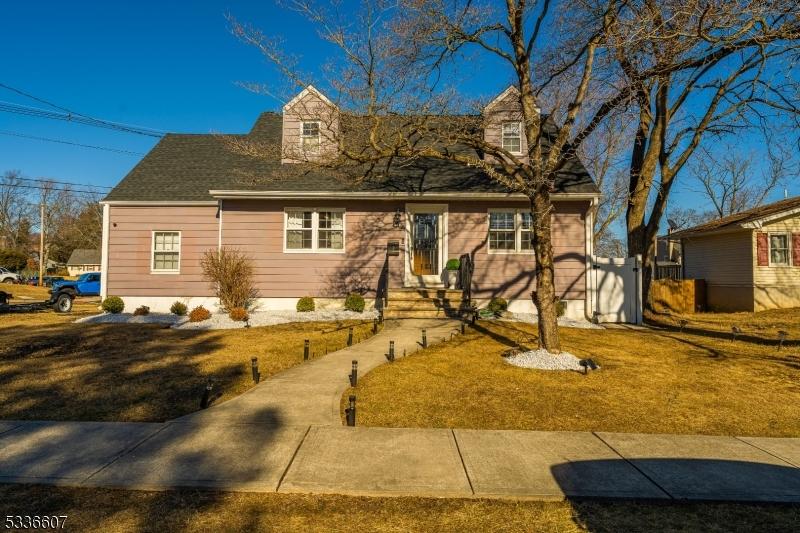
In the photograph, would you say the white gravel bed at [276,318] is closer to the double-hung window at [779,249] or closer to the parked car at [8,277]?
the double-hung window at [779,249]

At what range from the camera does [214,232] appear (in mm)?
14758

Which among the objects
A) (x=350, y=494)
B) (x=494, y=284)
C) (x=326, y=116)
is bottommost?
(x=350, y=494)

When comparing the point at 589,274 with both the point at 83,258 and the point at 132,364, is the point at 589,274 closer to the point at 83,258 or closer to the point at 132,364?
the point at 132,364

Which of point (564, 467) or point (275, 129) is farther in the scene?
point (275, 129)

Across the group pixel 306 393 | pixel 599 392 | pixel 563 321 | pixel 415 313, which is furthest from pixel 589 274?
pixel 306 393

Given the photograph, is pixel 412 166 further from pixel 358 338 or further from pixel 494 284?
pixel 358 338

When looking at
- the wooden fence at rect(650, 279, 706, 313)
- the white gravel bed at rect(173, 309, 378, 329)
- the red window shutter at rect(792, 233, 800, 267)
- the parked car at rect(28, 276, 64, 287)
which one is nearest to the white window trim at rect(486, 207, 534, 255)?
the white gravel bed at rect(173, 309, 378, 329)

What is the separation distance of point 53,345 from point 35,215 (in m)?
64.0

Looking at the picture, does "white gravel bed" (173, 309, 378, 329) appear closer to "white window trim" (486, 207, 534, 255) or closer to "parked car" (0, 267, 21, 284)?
"white window trim" (486, 207, 534, 255)

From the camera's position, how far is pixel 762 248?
18.4 meters

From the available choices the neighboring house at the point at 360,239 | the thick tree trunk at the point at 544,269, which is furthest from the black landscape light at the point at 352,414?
the neighboring house at the point at 360,239

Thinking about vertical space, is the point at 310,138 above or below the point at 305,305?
above

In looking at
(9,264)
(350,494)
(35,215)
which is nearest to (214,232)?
(350,494)

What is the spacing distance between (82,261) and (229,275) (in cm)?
5548
